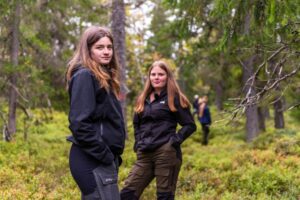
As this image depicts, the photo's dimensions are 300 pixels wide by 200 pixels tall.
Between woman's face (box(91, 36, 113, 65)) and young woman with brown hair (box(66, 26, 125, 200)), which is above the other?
woman's face (box(91, 36, 113, 65))

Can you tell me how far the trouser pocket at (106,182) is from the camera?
140 inches

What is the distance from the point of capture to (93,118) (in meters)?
3.59

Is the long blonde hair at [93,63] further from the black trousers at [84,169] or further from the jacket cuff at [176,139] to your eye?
the jacket cuff at [176,139]

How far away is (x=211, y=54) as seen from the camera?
607 inches

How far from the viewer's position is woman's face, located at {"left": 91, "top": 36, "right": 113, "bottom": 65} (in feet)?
12.4

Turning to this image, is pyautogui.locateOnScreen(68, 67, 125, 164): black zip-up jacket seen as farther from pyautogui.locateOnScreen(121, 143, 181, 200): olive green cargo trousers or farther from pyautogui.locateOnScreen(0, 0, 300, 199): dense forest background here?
pyautogui.locateOnScreen(0, 0, 300, 199): dense forest background

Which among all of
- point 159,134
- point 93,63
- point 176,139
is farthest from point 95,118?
point 176,139

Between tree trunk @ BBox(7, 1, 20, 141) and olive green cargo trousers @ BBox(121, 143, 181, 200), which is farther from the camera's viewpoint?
tree trunk @ BBox(7, 1, 20, 141)

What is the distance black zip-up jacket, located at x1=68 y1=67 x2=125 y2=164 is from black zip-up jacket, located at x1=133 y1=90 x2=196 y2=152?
5.96 feet

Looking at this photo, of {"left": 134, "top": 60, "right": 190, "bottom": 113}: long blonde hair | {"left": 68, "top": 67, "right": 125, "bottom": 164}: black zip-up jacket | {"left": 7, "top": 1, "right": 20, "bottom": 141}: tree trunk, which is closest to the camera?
{"left": 68, "top": 67, "right": 125, "bottom": 164}: black zip-up jacket

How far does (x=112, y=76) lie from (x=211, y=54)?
1191 centimetres

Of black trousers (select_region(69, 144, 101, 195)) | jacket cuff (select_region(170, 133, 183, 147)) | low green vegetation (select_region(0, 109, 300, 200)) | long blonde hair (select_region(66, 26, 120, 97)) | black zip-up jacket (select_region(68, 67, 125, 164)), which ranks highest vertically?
long blonde hair (select_region(66, 26, 120, 97))

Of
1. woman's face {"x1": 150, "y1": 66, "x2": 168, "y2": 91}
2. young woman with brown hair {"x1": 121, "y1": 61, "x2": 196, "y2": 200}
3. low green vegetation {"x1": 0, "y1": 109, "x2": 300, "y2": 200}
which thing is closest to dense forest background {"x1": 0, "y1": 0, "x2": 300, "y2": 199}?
low green vegetation {"x1": 0, "y1": 109, "x2": 300, "y2": 200}

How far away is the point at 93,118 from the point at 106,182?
53 centimetres
